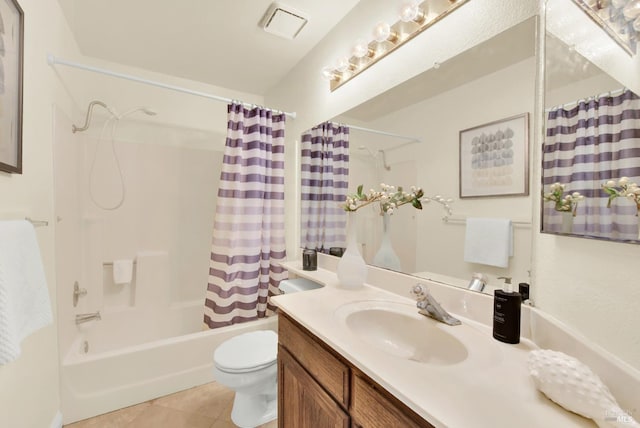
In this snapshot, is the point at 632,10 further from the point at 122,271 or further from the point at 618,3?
the point at 122,271

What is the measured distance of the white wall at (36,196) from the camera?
0.99 meters

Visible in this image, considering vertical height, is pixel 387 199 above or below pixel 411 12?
below

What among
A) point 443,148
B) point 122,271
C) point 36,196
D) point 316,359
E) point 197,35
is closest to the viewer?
point 316,359

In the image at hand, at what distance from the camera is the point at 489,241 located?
0.96 m

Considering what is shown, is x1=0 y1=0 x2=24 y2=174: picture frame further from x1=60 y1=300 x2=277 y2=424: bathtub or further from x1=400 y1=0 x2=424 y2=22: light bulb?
x1=400 y1=0 x2=424 y2=22: light bulb

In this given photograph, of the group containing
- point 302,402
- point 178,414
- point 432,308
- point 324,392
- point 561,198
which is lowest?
point 178,414

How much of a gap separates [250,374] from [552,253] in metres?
1.34

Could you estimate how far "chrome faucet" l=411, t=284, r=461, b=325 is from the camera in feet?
2.95

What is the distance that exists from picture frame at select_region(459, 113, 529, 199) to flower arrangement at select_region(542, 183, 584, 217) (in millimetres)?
107

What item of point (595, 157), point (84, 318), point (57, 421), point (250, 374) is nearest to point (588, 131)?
point (595, 157)

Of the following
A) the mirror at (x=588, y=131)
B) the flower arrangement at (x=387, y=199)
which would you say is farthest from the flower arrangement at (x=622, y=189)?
the flower arrangement at (x=387, y=199)

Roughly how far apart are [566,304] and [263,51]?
2276mm

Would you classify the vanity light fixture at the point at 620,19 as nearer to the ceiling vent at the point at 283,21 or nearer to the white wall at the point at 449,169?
the white wall at the point at 449,169

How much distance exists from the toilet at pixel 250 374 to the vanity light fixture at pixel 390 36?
1646 mm
